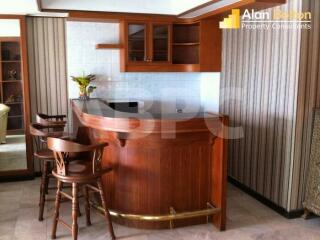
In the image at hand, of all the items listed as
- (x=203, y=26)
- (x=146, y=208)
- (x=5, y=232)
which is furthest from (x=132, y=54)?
(x=5, y=232)

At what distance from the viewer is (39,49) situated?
4.70 meters

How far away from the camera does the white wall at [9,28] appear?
451 centimetres

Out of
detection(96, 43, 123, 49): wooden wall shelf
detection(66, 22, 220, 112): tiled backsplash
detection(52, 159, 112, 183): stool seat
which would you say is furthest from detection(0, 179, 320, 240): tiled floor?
detection(96, 43, 123, 49): wooden wall shelf

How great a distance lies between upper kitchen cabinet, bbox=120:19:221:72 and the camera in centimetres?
470

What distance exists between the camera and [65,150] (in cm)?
280

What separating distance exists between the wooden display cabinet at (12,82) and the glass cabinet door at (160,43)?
1.78m

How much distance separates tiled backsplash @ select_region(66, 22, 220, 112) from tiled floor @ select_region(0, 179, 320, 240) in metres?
1.68

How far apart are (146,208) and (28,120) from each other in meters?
2.33

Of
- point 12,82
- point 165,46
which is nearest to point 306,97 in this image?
point 165,46

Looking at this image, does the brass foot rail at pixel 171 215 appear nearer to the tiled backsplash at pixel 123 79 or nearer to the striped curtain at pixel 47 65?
the tiled backsplash at pixel 123 79

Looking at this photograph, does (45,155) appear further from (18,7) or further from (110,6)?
(110,6)

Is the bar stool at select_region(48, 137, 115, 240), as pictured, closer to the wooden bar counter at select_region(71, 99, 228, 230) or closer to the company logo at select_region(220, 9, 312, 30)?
the wooden bar counter at select_region(71, 99, 228, 230)

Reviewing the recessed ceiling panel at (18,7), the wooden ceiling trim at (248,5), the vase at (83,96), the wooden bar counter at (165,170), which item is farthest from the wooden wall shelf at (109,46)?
the wooden bar counter at (165,170)

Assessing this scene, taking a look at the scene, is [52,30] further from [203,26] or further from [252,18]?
[252,18]
